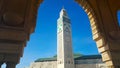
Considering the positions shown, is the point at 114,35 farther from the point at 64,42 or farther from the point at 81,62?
the point at 64,42

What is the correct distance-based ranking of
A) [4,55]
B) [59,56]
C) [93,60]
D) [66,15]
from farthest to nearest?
[66,15] < [59,56] < [93,60] < [4,55]

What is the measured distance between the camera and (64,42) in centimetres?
3841

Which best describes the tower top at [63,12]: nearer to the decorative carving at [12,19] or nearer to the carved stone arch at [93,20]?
the carved stone arch at [93,20]

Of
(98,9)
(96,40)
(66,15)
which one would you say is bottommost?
(96,40)

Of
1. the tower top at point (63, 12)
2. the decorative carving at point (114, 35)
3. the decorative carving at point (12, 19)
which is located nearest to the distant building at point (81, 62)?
the tower top at point (63, 12)

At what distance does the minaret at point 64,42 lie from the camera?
3569cm

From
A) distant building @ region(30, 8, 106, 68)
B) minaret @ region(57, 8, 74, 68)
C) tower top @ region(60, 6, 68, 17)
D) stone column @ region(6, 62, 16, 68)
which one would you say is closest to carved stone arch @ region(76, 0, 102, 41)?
stone column @ region(6, 62, 16, 68)

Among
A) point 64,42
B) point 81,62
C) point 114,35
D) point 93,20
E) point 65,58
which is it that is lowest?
point 114,35

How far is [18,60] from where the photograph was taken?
1935mm

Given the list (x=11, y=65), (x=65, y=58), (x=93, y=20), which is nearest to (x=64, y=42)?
(x=65, y=58)

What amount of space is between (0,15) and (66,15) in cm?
3982

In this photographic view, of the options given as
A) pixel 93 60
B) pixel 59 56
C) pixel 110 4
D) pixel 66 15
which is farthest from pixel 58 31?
pixel 110 4

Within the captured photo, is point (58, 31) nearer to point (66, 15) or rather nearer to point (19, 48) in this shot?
point (66, 15)

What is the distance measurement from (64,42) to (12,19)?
120 feet
